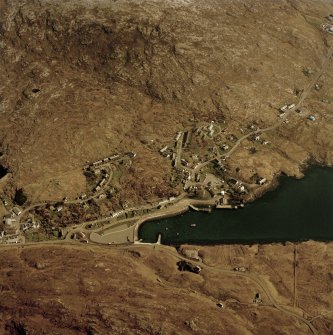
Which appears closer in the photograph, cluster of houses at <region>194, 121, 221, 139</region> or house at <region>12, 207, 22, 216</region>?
house at <region>12, 207, 22, 216</region>

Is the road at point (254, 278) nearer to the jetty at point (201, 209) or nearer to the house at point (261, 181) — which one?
the jetty at point (201, 209)

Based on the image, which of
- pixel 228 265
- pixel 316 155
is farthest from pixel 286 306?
pixel 316 155

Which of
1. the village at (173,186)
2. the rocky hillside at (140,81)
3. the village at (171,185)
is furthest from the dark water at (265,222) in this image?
the rocky hillside at (140,81)

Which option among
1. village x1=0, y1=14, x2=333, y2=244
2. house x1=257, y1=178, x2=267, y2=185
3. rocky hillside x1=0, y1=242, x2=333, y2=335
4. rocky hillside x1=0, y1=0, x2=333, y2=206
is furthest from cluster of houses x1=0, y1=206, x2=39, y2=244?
house x1=257, y1=178, x2=267, y2=185

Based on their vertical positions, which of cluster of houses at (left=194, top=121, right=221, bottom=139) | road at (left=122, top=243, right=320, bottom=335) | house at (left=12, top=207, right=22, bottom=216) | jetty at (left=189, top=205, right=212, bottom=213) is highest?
cluster of houses at (left=194, top=121, right=221, bottom=139)

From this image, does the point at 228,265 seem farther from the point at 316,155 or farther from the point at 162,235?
the point at 316,155

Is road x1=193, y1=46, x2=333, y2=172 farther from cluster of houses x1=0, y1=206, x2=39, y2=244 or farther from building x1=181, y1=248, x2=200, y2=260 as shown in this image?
cluster of houses x1=0, y1=206, x2=39, y2=244
